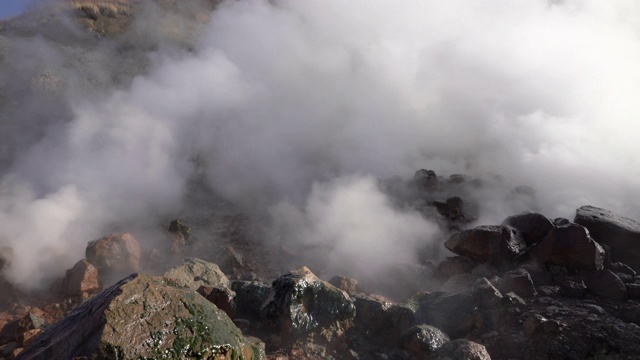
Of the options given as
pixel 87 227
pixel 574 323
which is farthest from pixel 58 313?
pixel 574 323

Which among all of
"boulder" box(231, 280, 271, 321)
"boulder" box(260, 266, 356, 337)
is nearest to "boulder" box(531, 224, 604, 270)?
"boulder" box(260, 266, 356, 337)

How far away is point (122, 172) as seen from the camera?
7949 mm

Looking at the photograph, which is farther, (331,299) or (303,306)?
(331,299)

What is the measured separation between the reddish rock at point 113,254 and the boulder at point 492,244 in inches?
163

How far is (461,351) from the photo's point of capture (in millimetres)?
3941

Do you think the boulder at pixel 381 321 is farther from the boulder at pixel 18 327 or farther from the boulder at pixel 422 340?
the boulder at pixel 18 327

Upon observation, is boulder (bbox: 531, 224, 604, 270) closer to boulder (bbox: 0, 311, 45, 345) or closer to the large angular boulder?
the large angular boulder

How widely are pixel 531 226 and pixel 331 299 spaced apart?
129 inches

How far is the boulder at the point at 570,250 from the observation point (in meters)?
5.52

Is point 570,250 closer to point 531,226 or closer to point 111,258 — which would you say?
point 531,226

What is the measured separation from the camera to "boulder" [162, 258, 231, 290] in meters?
4.87

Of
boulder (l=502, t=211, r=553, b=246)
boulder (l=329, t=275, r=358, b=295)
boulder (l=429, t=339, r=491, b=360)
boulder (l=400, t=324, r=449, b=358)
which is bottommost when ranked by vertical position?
boulder (l=329, t=275, r=358, b=295)

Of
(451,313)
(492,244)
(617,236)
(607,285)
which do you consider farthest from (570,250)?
(451,313)

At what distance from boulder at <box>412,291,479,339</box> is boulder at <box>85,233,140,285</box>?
3448 millimetres
